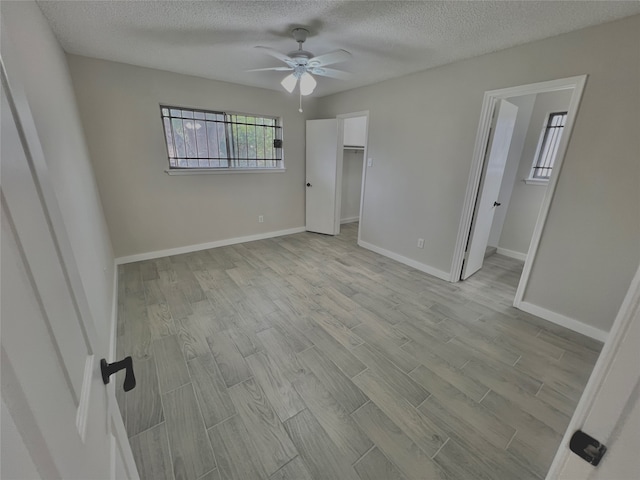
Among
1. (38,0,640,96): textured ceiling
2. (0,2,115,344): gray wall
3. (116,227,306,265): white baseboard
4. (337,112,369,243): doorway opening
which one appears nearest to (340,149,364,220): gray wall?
(337,112,369,243): doorway opening

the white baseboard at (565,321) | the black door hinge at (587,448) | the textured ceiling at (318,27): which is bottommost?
the white baseboard at (565,321)

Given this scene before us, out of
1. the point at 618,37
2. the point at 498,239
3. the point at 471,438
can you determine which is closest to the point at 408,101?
the point at 618,37

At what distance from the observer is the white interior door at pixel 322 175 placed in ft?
14.0

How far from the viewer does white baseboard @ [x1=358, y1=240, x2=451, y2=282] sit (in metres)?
3.21

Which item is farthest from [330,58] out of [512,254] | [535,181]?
[512,254]

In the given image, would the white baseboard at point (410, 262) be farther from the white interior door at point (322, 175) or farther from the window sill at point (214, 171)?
the window sill at point (214, 171)

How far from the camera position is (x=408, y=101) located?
3.18 m

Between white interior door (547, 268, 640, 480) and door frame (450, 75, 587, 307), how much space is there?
2.36 meters

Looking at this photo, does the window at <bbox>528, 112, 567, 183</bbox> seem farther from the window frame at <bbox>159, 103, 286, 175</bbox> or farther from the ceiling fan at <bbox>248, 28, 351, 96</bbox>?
the window frame at <bbox>159, 103, 286, 175</bbox>

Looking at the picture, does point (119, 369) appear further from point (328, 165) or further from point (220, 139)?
point (328, 165)

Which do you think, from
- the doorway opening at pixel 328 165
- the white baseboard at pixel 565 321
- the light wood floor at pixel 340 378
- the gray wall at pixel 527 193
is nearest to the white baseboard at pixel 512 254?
the gray wall at pixel 527 193

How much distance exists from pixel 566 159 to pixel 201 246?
14.2 ft

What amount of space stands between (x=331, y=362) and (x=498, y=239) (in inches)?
145

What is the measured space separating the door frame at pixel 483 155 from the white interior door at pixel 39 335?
10.1 ft
